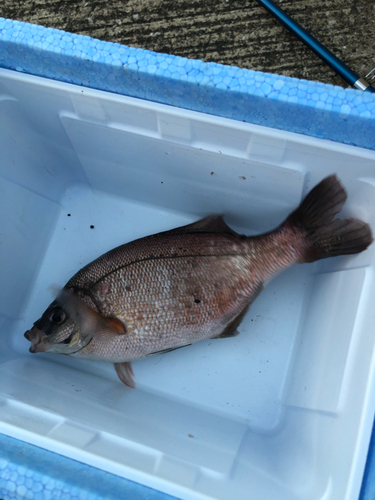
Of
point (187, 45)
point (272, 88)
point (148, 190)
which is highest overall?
point (187, 45)

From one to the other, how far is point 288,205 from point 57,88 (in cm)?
71

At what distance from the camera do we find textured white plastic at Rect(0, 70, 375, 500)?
32.9 inches

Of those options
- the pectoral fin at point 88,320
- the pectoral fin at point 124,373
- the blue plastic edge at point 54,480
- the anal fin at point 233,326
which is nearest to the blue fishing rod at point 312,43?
the anal fin at point 233,326

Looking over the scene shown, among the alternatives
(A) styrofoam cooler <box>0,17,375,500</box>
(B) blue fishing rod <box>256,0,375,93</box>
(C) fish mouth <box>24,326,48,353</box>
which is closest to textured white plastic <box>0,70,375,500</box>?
(A) styrofoam cooler <box>0,17,375,500</box>

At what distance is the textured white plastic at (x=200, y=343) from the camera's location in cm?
83

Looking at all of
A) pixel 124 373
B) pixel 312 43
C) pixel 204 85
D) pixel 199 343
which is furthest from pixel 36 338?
pixel 312 43

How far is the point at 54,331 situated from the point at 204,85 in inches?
30.0

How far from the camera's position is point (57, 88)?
894 mm

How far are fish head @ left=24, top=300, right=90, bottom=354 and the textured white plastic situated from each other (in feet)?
0.43

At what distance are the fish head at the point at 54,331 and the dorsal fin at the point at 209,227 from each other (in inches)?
15.5

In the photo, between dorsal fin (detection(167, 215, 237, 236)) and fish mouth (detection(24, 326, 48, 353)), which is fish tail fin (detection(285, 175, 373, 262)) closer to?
dorsal fin (detection(167, 215, 237, 236))

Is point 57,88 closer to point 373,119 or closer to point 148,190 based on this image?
point 148,190

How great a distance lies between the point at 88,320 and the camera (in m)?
1.04

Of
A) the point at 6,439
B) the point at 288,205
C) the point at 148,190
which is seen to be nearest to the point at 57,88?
the point at 148,190
